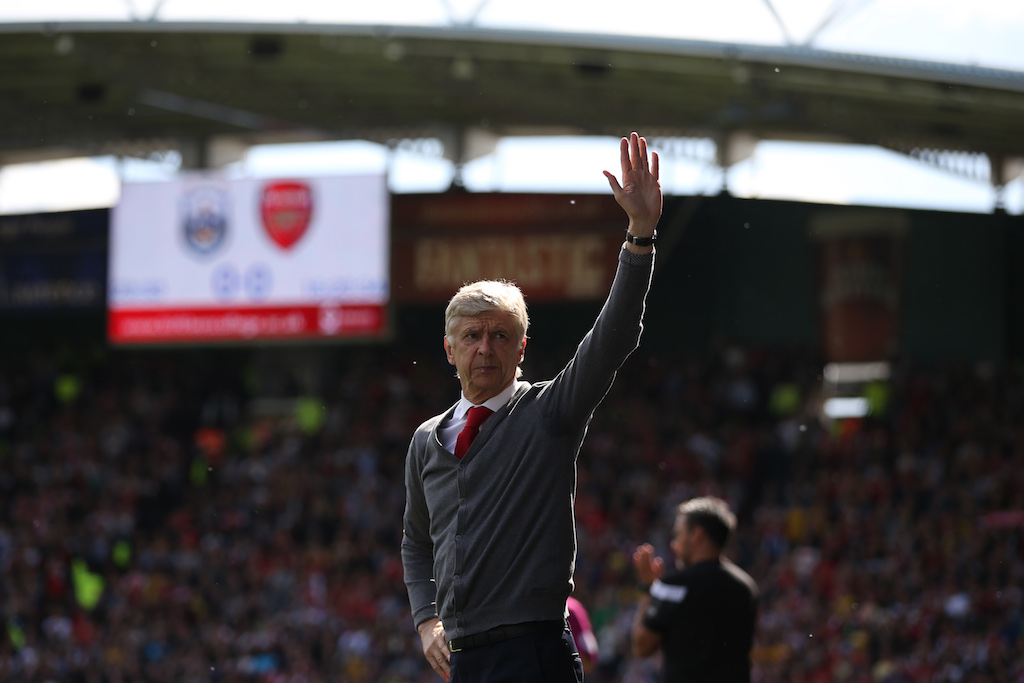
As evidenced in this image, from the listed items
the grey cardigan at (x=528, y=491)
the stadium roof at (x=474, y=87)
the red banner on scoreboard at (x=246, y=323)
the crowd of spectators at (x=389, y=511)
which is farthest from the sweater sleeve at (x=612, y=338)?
the red banner on scoreboard at (x=246, y=323)

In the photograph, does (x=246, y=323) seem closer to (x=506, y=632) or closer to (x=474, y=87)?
(x=474, y=87)

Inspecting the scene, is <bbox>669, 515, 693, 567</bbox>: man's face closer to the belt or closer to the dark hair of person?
the dark hair of person

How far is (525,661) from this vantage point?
2.56 meters

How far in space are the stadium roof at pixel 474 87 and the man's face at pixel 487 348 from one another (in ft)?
35.1

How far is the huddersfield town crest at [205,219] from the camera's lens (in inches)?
650

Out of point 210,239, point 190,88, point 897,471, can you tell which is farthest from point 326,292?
point 897,471

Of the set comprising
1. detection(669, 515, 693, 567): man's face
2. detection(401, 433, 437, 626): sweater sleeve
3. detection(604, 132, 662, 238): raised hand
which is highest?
detection(604, 132, 662, 238): raised hand

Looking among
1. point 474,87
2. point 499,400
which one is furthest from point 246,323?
point 499,400

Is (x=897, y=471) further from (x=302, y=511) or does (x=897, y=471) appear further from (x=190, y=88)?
(x=190, y=88)

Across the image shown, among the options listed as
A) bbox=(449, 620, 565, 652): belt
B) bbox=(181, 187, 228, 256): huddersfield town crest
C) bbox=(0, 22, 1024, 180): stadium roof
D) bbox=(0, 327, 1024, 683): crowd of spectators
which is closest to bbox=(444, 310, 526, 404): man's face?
bbox=(449, 620, 565, 652): belt

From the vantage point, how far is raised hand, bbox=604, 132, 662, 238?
2.54 metres

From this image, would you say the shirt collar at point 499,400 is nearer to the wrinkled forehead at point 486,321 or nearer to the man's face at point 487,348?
the man's face at point 487,348

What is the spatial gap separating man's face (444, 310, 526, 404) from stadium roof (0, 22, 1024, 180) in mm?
10693

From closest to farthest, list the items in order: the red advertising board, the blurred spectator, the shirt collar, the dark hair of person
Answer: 1. the shirt collar
2. the blurred spectator
3. the dark hair of person
4. the red advertising board
